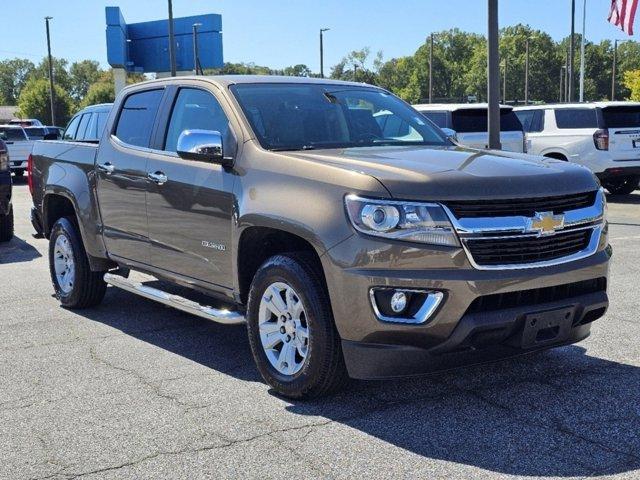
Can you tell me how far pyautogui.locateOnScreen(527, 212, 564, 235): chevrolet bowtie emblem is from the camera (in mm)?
4203

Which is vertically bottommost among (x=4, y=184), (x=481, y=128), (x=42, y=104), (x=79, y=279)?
(x=79, y=279)

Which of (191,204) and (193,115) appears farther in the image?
(193,115)

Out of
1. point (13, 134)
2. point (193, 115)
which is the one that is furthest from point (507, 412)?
point (13, 134)

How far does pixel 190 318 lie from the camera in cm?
675

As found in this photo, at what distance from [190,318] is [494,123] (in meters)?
8.19

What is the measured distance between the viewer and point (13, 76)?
17012 centimetres

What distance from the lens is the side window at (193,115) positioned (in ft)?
17.8

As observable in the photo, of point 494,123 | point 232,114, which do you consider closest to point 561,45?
point 494,123

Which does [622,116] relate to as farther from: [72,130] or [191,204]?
[191,204]

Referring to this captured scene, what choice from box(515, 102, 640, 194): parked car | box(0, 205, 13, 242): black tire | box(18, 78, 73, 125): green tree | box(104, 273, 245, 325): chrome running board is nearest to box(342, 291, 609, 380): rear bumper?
box(104, 273, 245, 325): chrome running board

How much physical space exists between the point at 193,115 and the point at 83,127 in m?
3.43

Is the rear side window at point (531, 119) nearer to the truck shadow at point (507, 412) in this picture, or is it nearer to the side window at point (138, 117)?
the side window at point (138, 117)

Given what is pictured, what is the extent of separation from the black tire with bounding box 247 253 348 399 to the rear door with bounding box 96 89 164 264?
62.4 inches

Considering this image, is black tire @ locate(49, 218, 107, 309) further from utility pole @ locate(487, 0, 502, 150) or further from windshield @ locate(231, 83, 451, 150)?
utility pole @ locate(487, 0, 502, 150)
